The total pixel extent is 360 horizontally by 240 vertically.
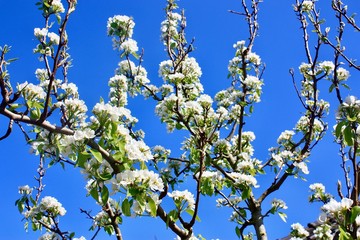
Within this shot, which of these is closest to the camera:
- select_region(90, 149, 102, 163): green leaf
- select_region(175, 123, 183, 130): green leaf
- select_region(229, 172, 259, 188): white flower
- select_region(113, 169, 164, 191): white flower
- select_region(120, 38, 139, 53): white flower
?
select_region(90, 149, 102, 163): green leaf

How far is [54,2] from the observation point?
326 centimetres

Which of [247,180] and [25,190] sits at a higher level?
[25,190]

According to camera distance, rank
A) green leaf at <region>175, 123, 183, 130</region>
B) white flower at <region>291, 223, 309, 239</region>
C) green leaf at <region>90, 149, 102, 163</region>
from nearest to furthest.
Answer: green leaf at <region>90, 149, 102, 163</region> → green leaf at <region>175, 123, 183, 130</region> → white flower at <region>291, 223, 309, 239</region>

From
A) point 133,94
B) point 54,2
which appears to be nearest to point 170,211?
point 54,2

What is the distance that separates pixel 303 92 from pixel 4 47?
382cm

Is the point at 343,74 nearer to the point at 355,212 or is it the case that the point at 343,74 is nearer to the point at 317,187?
the point at 317,187

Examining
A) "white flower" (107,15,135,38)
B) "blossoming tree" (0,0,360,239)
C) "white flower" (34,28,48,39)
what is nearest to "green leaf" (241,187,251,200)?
"blossoming tree" (0,0,360,239)

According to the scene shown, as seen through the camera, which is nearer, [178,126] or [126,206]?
[126,206]

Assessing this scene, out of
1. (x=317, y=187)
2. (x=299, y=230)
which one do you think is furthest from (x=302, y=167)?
(x=299, y=230)

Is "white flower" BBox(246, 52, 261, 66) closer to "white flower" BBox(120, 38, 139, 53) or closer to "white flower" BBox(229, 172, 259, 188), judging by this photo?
"white flower" BBox(120, 38, 139, 53)

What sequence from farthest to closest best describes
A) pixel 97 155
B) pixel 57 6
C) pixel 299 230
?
pixel 299 230 → pixel 57 6 → pixel 97 155

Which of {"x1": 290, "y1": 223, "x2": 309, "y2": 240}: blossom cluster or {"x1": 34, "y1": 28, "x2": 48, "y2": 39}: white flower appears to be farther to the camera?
{"x1": 290, "y1": 223, "x2": 309, "y2": 240}: blossom cluster

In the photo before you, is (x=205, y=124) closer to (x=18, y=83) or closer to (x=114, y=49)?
(x=114, y=49)

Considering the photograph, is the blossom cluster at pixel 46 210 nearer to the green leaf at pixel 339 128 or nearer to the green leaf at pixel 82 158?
the green leaf at pixel 82 158
